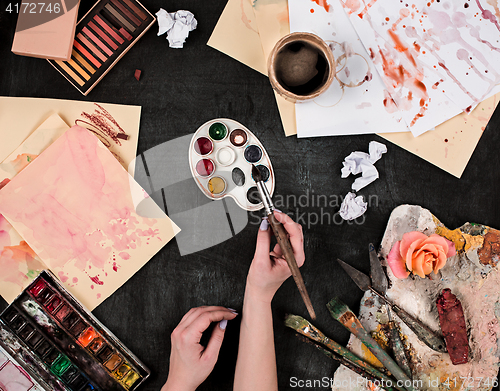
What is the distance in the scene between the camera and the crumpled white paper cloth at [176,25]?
2.85 feet

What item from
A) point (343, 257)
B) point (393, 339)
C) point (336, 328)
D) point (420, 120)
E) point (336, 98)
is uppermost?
point (336, 98)

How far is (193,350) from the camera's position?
808 mm

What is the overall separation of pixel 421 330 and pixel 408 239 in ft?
0.82

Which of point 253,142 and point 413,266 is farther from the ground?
point 253,142

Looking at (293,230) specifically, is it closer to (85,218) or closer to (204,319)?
(204,319)

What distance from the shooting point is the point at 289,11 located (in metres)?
0.88

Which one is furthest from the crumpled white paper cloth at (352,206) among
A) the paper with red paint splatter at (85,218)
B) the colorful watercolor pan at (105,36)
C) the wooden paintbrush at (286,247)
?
the colorful watercolor pan at (105,36)

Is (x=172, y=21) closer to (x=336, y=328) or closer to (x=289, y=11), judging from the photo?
(x=289, y=11)

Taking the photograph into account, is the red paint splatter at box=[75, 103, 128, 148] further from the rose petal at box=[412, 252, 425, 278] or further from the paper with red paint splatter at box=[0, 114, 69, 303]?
the rose petal at box=[412, 252, 425, 278]

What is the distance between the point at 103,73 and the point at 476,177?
1050 mm

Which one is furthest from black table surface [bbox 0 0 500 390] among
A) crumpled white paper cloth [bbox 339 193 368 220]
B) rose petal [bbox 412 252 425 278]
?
rose petal [bbox 412 252 425 278]

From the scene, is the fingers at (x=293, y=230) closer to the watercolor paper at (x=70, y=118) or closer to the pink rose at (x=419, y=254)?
the pink rose at (x=419, y=254)

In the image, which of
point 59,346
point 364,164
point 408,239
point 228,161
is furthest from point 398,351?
point 59,346

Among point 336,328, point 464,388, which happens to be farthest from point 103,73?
point 464,388
